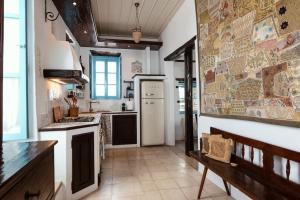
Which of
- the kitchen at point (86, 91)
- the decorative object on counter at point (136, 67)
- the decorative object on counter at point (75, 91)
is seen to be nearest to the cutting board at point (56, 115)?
the kitchen at point (86, 91)

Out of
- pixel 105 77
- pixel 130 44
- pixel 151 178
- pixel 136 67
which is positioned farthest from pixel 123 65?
pixel 151 178

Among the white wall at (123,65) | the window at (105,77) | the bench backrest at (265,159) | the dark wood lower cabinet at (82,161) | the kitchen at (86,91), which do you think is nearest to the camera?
the bench backrest at (265,159)

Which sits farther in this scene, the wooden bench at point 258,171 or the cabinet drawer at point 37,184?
the wooden bench at point 258,171

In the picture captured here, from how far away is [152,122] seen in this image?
528cm

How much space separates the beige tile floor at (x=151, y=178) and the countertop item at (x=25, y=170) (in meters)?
1.41

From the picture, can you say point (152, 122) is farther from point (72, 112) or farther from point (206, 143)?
point (206, 143)

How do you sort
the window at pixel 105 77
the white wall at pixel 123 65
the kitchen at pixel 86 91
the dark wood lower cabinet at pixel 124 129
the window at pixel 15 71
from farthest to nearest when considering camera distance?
1. the window at pixel 105 77
2. the white wall at pixel 123 65
3. the dark wood lower cabinet at pixel 124 129
4. the kitchen at pixel 86 91
5. the window at pixel 15 71

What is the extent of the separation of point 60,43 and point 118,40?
2474 mm

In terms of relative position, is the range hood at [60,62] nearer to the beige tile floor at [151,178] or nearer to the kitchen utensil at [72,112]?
the kitchen utensil at [72,112]

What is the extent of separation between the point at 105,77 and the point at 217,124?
3812 mm

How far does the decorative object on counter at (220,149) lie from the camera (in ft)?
7.35

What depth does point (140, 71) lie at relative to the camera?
19.5ft

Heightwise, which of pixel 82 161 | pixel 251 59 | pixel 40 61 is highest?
pixel 40 61

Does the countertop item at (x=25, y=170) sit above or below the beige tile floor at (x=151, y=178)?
above
